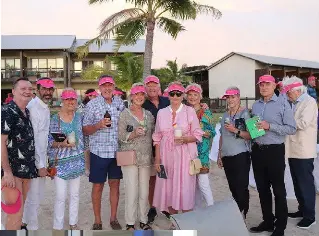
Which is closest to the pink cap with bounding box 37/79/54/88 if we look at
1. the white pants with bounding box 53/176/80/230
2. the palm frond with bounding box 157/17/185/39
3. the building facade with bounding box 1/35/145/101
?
the white pants with bounding box 53/176/80/230

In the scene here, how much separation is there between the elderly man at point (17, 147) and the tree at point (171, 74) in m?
19.4

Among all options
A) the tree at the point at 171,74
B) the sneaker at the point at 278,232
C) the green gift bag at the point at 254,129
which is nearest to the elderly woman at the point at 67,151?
the green gift bag at the point at 254,129

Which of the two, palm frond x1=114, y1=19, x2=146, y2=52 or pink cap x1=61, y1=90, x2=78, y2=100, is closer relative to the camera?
pink cap x1=61, y1=90, x2=78, y2=100

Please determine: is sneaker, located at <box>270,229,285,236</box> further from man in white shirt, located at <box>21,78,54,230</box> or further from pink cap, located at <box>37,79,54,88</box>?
pink cap, located at <box>37,79,54,88</box>

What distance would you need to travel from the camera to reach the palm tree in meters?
15.0

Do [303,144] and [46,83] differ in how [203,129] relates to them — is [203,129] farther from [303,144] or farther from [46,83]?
[46,83]

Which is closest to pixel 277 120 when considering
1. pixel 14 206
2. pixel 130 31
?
pixel 14 206

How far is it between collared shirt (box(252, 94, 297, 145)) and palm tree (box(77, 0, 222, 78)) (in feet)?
37.3

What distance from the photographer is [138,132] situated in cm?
388

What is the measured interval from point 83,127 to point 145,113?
631 mm

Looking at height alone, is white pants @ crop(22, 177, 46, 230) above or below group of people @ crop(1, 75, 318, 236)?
below

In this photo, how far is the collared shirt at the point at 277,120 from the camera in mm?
3785

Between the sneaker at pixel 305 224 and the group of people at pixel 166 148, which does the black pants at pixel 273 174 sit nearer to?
the group of people at pixel 166 148

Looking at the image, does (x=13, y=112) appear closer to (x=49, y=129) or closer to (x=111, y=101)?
(x=49, y=129)
